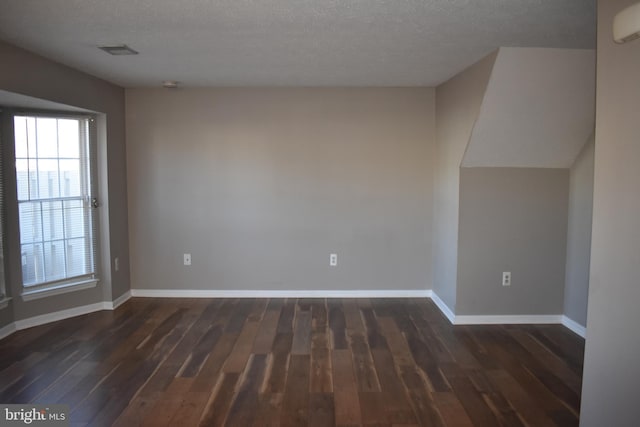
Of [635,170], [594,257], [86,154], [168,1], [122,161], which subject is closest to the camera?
[635,170]

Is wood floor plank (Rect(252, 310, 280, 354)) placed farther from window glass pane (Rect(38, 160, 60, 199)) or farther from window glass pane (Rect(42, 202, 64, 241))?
window glass pane (Rect(38, 160, 60, 199))

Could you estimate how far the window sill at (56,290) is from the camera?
3732 mm

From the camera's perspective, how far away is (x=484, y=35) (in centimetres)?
266

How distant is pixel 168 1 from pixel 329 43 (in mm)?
1058

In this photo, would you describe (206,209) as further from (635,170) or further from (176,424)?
(635,170)

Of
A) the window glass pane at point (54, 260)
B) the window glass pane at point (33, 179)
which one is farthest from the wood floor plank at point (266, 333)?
the window glass pane at point (33, 179)

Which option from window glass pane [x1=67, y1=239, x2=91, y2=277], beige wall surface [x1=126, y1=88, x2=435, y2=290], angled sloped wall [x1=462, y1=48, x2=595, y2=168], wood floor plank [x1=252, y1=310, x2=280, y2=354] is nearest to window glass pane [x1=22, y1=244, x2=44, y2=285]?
window glass pane [x1=67, y1=239, x2=91, y2=277]

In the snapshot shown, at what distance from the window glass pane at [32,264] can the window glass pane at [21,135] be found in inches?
Result: 30.8

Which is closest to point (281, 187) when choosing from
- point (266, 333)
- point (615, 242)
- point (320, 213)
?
point (320, 213)

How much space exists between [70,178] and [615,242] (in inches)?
162

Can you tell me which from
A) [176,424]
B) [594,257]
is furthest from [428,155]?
[176,424]

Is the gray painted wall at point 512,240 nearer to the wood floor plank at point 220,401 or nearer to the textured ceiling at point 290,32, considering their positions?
the textured ceiling at point 290,32

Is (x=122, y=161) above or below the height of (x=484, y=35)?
below

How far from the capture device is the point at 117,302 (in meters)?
4.34
